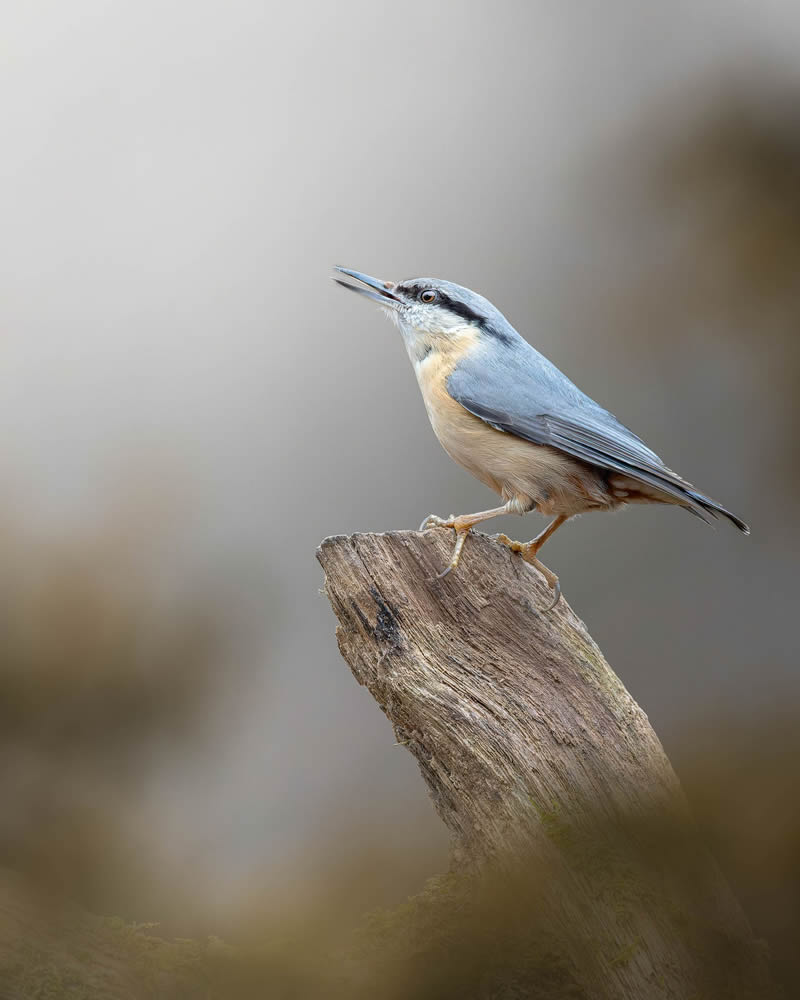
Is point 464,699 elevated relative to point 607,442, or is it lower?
lower

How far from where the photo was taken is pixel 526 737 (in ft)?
7.11

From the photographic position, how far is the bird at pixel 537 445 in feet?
8.80

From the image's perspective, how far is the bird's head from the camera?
318 cm

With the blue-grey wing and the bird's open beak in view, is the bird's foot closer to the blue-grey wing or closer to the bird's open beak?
the blue-grey wing

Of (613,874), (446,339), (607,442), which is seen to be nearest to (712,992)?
(613,874)

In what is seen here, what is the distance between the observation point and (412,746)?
2.29 meters

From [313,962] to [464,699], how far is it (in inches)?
32.8

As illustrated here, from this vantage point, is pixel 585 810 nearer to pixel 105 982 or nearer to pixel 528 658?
pixel 528 658

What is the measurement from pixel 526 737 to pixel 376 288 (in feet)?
6.04

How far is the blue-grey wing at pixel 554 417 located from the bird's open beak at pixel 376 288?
0.49 m

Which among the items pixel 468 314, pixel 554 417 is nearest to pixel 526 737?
pixel 554 417

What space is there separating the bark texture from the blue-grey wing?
1.34ft

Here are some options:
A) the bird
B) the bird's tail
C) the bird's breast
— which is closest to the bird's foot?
the bird

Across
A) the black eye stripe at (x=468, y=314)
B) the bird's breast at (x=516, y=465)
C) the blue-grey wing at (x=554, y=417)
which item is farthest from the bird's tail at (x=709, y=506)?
the black eye stripe at (x=468, y=314)
